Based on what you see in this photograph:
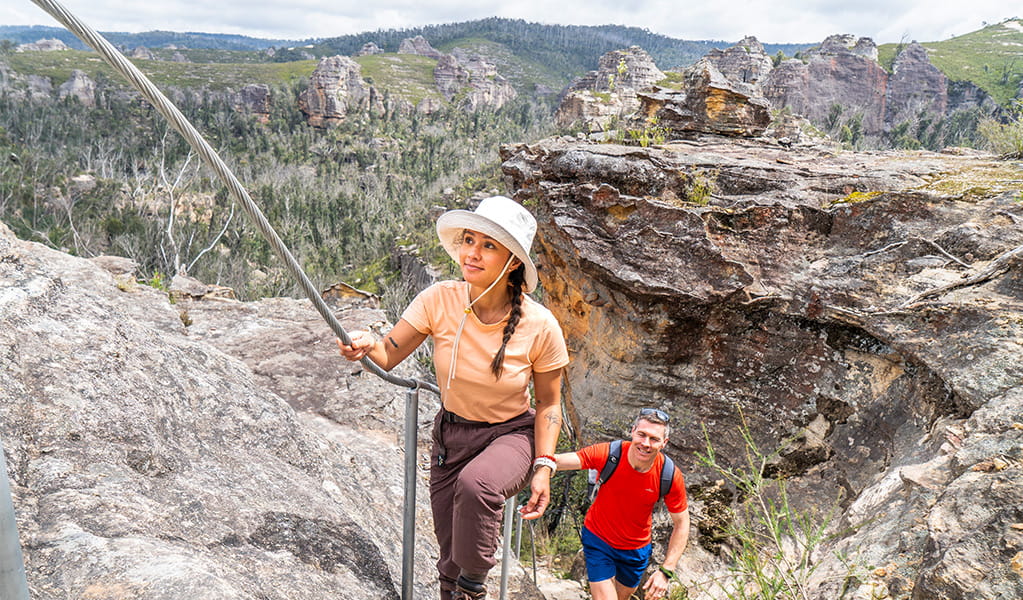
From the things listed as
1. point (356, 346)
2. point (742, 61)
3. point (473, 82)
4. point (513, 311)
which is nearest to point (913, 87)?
point (742, 61)

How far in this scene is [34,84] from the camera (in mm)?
78562

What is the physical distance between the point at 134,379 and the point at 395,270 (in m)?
42.0

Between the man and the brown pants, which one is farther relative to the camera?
the man

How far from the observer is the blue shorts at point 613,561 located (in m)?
3.79

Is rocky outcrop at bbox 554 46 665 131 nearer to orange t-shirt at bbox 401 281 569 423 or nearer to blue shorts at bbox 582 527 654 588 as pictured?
blue shorts at bbox 582 527 654 588

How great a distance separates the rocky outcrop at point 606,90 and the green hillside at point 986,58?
37499 mm

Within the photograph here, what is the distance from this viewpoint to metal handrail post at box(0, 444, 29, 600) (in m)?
1.04

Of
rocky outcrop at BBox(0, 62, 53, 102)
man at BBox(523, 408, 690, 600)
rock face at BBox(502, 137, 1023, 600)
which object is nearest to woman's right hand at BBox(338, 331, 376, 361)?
man at BBox(523, 408, 690, 600)

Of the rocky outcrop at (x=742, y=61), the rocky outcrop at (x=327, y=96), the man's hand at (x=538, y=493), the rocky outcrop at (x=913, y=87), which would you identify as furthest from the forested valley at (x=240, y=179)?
the rocky outcrop at (x=913, y=87)

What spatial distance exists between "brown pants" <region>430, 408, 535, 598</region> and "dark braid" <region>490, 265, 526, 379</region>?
0.30m

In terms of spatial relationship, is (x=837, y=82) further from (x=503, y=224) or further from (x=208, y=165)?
(x=208, y=165)

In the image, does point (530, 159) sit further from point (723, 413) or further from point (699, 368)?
point (723, 413)

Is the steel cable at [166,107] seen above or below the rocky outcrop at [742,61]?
below

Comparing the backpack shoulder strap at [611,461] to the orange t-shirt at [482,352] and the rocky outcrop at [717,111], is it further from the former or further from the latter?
the rocky outcrop at [717,111]
